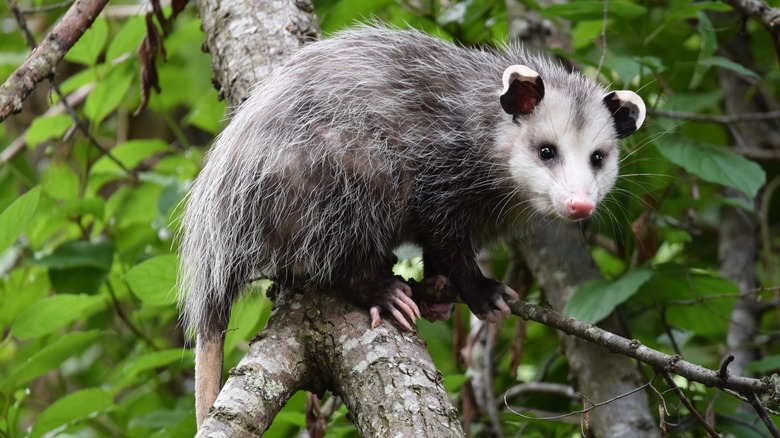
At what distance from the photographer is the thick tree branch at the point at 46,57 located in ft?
6.26

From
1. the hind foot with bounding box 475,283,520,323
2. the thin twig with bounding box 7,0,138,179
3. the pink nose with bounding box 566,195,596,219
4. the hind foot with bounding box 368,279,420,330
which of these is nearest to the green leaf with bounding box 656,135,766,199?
the pink nose with bounding box 566,195,596,219

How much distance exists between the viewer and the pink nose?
7.46 feet

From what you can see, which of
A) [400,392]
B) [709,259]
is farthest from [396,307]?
[709,259]

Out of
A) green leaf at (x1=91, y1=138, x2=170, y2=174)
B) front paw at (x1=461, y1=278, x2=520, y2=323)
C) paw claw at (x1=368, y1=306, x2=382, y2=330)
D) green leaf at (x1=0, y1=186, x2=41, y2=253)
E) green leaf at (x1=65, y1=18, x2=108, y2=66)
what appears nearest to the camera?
paw claw at (x1=368, y1=306, x2=382, y2=330)

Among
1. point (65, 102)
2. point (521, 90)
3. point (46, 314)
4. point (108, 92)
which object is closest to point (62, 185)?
point (108, 92)

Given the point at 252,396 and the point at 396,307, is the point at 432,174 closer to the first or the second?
the point at 396,307

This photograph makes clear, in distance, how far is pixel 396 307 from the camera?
88.1 inches

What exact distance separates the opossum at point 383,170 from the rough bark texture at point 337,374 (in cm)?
12

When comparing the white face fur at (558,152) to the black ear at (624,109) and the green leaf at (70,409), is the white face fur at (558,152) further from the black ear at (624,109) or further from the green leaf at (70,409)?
the green leaf at (70,409)

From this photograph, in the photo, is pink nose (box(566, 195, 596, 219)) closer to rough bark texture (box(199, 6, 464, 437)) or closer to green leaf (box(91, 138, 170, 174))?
rough bark texture (box(199, 6, 464, 437))

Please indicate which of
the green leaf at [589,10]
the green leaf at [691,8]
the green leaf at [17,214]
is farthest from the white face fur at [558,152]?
the green leaf at [17,214]

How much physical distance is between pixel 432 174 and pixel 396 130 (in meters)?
0.17

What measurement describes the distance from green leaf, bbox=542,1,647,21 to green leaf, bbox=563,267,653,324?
0.83m

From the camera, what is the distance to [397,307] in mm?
2242
